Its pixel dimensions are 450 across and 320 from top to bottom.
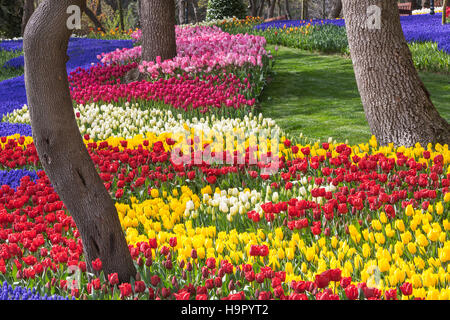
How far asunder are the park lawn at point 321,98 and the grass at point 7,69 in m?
7.94

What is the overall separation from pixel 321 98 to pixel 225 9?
1679 centimetres

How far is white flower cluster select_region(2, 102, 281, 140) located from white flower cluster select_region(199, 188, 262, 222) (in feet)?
6.61

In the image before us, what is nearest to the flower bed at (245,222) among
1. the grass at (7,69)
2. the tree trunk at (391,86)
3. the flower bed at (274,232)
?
the flower bed at (274,232)

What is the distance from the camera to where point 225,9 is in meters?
25.8

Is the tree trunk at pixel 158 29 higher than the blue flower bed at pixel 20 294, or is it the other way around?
the tree trunk at pixel 158 29

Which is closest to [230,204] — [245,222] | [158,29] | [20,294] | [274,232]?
[245,222]

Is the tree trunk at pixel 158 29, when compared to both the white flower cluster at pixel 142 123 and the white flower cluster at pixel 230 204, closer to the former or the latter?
the white flower cluster at pixel 142 123

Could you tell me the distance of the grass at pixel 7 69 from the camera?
52.4 ft

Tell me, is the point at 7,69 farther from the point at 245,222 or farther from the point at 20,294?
the point at 20,294

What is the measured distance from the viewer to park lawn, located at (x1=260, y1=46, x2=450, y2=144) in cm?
805

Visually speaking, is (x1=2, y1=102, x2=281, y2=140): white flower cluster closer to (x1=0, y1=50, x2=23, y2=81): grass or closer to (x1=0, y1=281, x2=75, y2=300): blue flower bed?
(x1=0, y1=281, x2=75, y2=300): blue flower bed

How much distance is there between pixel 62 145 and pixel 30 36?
0.57 m
